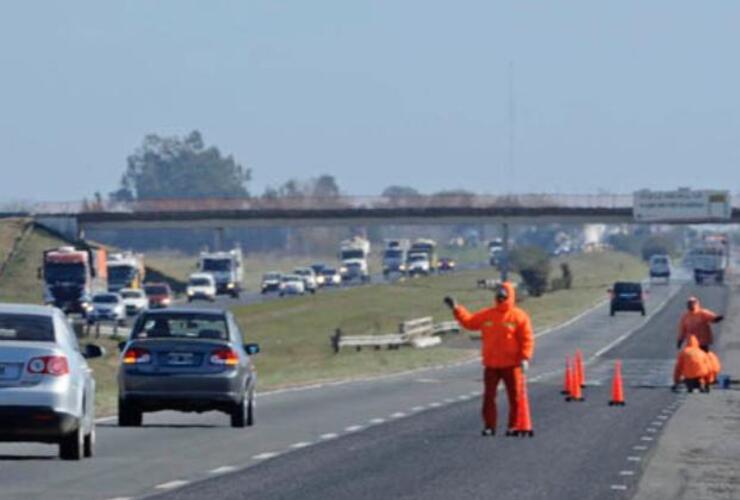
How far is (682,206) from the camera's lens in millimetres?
140750

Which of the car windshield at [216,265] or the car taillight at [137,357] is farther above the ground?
the car taillight at [137,357]

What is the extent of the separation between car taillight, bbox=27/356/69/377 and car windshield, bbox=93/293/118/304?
2809 inches

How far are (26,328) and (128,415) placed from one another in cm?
757

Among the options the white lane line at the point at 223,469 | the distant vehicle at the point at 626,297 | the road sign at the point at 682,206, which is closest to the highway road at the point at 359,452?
the white lane line at the point at 223,469

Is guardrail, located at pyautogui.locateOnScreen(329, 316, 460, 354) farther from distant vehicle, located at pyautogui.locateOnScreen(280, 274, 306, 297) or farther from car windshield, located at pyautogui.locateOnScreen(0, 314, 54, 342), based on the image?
distant vehicle, located at pyautogui.locateOnScreen(280, 274, 306, 297)

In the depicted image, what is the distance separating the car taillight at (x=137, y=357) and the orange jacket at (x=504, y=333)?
4.74 m

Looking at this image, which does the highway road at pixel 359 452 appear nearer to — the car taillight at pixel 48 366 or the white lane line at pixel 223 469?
the white lane line at pixel 223 469

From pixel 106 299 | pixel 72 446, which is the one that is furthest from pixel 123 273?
pixel 72 446

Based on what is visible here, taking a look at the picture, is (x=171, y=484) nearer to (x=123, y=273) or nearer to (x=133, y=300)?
(x=133, y=300)

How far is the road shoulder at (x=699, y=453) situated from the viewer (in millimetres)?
20844

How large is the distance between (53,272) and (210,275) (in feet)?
108

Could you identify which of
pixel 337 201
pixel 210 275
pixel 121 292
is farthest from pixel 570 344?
pixel 337 201

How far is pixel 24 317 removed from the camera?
75.9 feet

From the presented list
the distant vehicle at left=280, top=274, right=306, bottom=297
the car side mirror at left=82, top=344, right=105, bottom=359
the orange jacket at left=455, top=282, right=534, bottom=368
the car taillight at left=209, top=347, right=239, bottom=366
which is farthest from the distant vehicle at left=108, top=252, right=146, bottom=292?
the car side mirror at left=82, top=344, right=105, bottom=359
